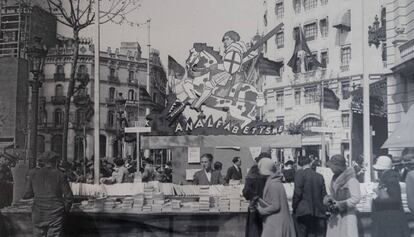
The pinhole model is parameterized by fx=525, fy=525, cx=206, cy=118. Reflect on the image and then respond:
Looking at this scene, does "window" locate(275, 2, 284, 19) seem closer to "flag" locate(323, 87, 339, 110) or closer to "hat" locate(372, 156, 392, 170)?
"flag" locate(323, 87, 339, 110)

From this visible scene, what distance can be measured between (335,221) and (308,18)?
2144 millimetres

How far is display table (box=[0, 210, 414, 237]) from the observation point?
548 centimetres

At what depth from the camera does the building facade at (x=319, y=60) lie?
5457mm

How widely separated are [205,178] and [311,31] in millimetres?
1921

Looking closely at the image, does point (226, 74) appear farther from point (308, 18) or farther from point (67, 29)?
point (67, 29)

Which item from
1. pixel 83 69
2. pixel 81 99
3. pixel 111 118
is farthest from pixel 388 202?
pixel 83 69

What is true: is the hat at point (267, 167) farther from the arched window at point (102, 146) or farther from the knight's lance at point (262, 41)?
the arched window at point (102, 146)

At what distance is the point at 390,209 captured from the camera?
16.5ft

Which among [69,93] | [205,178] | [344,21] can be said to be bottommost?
[205,178]

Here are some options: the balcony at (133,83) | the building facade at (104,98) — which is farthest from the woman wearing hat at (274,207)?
the balcony at (133,83)

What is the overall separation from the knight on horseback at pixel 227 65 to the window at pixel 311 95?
727 millimetres

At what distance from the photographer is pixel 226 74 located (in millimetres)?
5434

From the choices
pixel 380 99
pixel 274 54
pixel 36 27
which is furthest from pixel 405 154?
pixel 36 27

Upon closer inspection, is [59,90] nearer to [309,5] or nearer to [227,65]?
[227,65]
